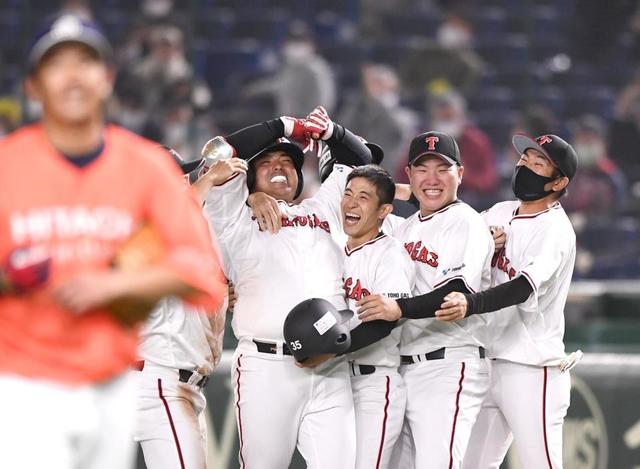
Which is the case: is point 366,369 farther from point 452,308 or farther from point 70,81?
point 70,81

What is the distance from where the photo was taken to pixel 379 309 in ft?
14.9

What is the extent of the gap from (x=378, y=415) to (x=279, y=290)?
25.1 inches

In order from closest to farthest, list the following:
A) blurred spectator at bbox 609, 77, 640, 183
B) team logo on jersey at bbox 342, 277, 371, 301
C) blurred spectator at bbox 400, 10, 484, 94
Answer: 1. team logo on jersey at bbox 342, 277, 371, 301
2. blurred spectator at bbox 609, 77, 640, 183
3. blurred spectator at bbox 400, 10, 484, 94

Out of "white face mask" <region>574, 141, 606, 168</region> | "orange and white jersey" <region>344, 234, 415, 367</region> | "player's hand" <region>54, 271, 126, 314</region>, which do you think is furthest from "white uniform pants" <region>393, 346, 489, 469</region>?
"white face mask" <region>574, 141, 606, 168</region>

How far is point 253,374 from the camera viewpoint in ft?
15.3

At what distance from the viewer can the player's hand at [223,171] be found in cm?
462

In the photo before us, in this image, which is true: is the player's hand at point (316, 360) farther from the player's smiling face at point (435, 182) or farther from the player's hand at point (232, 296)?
the player's smiling face at point (435, 182)

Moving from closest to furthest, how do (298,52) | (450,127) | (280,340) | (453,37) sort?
1. (280,340)
2. (450,127)
3. (298,52)
4. (453,37)

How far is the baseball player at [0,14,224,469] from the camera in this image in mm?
2578

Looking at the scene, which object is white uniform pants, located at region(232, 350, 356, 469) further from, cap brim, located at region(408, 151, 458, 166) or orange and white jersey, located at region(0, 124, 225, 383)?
orange and white jersey, located at region(0, 124, 225, 383)

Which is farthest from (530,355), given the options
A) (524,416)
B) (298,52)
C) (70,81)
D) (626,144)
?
(626,144)

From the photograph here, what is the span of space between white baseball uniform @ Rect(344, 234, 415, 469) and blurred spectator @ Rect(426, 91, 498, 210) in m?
5.62

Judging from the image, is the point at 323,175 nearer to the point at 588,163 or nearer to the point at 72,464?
the point at 72,464

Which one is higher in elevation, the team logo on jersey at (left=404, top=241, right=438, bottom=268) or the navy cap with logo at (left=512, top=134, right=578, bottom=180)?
the navy cap with logo at (left=512, top=134, right=578, bottom=180)
